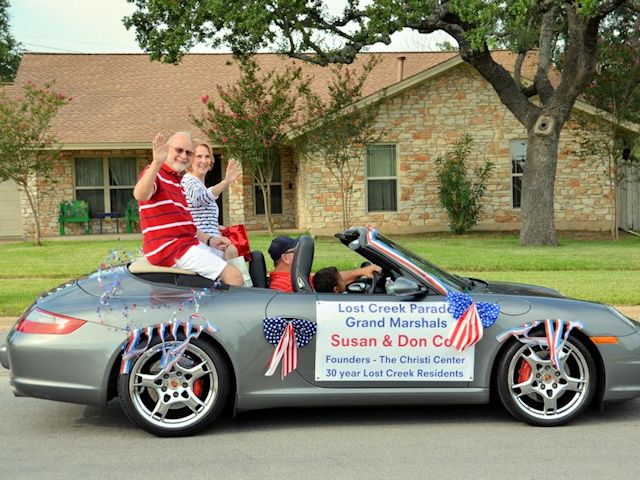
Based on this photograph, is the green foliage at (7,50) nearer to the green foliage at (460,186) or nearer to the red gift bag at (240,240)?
the green foliage at (460,186)

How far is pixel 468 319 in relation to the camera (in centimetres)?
541

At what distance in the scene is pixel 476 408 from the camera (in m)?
6.01

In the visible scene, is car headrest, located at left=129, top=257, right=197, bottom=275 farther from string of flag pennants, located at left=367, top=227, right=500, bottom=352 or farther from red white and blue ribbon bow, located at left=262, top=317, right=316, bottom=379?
string of flag pennants, located at left=367, top=227, right=500, bottom=352

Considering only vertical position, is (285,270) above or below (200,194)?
below

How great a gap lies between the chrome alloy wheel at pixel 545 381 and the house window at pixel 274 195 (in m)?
21.6

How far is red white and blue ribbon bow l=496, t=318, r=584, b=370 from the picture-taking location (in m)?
5.39

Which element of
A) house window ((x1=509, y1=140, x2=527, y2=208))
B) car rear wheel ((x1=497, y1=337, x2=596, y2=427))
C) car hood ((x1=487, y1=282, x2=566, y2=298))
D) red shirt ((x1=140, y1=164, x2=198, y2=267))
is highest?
house window ((x1=509, y1=140, x2=527, y2=208))

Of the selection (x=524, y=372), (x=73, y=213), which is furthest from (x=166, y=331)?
(x=73, y=213)

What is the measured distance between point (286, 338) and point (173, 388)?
730 mm

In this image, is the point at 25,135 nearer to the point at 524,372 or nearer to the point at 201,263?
the point at 201,263

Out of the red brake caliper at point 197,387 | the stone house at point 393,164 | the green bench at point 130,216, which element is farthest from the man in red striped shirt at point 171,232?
the green bench at point 130,216

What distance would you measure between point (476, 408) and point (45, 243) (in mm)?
18490

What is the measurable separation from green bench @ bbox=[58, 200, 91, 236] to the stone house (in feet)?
1.00

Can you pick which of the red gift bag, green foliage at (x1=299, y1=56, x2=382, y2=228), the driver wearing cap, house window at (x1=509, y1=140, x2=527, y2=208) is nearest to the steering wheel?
the driver wearing cap
